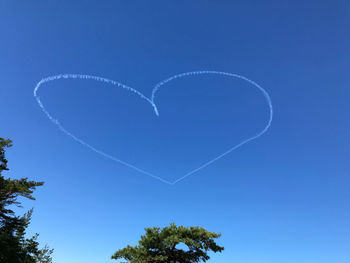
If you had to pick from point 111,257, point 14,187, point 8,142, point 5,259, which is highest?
point 8,142

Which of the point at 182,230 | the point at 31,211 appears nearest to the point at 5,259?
the point at 182,230

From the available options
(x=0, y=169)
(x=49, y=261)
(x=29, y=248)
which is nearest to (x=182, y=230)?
(x=0, y=169)

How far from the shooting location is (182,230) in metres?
28.5

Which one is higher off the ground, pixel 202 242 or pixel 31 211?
pixel 31 211

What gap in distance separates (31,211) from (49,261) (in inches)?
605

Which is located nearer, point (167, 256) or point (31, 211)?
point (167, 256)

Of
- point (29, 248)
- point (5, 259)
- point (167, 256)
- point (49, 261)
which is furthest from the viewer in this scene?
point (49, 261)

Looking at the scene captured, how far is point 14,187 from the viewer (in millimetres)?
25891

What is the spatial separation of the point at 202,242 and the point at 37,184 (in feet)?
65.7

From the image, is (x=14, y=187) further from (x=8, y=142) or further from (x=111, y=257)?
(x=111, y=257)

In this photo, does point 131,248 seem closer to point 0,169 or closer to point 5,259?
point 5,259

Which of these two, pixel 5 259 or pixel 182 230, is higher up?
pixel 182 230

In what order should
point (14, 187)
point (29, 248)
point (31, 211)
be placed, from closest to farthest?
1. point (14, 187)
2. point (29, 248)
3. point (31, 211)

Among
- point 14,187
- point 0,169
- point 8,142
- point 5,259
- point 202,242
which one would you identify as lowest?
point 5,259
